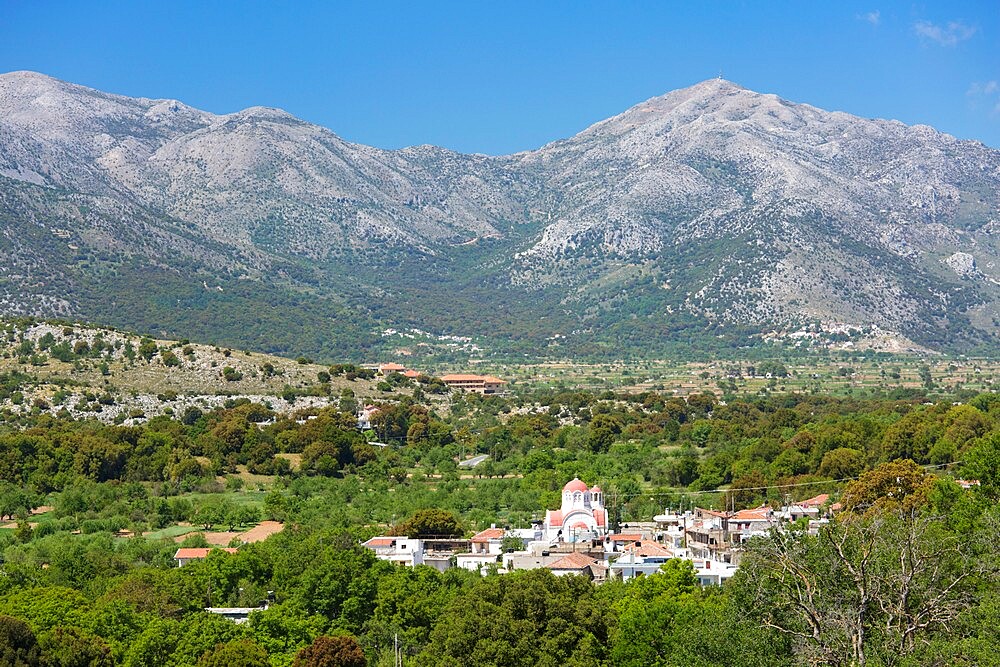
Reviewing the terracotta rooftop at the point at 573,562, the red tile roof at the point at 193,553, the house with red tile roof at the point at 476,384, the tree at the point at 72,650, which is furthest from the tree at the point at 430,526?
the house with red tile roof at the point at 476,384

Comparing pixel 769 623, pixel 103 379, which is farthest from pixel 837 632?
pixel 103 379

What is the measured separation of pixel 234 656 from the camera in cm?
3722

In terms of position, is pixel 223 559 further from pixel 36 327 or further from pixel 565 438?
pixel 36 327

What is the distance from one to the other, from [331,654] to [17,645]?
7.92m

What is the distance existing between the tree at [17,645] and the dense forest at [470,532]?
5 centimetres

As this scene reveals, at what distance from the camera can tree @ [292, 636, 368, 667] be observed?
37.7 m

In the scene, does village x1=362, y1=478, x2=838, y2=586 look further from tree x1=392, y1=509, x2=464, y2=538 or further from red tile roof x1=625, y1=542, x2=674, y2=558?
tree x1=392, y1=509, x2=464, y2=538

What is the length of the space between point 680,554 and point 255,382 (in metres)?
53.6

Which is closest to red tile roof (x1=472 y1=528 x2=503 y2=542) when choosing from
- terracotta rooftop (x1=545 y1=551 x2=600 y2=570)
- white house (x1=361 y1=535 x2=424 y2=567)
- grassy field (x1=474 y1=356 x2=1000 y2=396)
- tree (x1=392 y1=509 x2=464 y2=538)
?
tree (x1=392 y1=509 x2=464 y2=538)

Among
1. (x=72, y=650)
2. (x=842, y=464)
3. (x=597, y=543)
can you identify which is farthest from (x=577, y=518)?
(x=72, y=650)

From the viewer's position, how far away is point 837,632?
100 ft

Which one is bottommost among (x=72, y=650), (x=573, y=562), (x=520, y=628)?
(x=72, y=650)

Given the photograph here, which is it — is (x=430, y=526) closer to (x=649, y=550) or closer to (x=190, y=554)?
(x=649, y=550)

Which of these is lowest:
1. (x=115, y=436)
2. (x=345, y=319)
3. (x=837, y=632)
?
(x=837, y=632)
